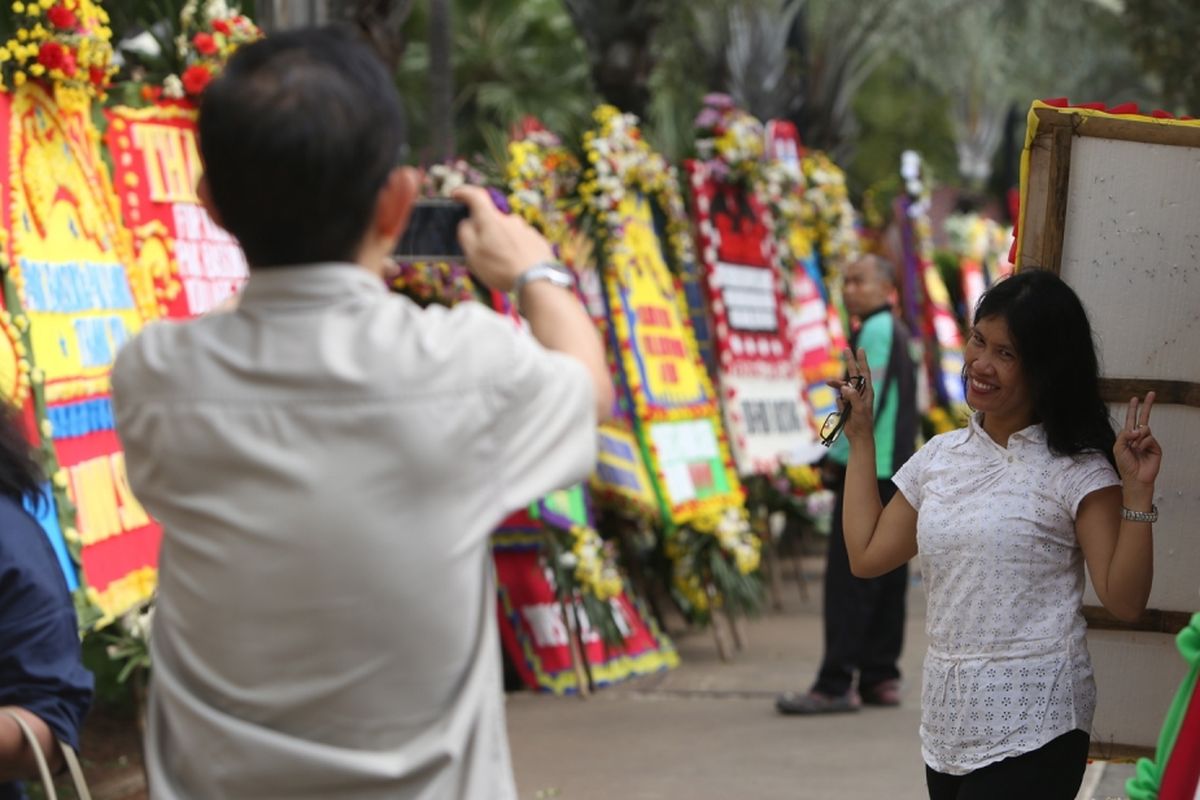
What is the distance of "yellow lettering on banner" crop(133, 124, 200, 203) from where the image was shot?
5824 millimetres

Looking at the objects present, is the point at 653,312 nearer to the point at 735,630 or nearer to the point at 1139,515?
the point at 735,630

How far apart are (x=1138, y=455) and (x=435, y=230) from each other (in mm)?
1318

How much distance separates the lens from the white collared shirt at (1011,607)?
3236mm

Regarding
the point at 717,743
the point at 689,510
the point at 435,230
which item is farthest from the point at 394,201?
the point at 689,510

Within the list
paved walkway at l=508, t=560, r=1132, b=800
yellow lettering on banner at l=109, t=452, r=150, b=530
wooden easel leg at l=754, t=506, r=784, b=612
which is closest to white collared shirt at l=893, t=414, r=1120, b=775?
paved walkway at l=508, t=560, r=1132, b=800

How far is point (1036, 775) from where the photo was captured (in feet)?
10.6

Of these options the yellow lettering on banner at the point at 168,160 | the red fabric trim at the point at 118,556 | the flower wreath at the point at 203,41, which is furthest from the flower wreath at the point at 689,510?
the red fabric trim at the point at 118,556

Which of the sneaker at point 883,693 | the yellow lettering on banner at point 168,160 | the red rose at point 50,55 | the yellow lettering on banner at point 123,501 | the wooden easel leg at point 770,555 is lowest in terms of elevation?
the wooden easel leg at point 770,555

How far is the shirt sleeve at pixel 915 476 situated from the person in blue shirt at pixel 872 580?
341cm

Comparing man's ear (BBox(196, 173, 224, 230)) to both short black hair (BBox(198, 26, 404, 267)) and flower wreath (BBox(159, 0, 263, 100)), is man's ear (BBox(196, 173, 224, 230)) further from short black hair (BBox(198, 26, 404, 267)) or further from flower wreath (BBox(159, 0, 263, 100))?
flower wreath (BBox(159, 0, 263, 100))

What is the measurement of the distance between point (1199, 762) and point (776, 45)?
518 inches

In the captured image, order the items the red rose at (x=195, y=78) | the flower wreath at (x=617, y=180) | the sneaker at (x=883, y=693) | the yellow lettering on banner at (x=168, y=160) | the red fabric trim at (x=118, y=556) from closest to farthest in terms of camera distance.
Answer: the red fabric trim at (x=118, y=556) < the yellow lettering on banner at (x=168, y=160) < the red rose at (x=195, y=78) < the sneaker at (x=883, y=693) < the flower wreath at (x=617, y=180)

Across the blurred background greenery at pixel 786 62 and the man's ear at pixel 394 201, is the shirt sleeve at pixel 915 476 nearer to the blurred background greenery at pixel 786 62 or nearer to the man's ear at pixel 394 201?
the man's ear at pixel 394 201

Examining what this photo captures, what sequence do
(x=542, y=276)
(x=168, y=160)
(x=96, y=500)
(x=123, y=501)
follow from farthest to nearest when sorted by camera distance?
(x=168, y=160) → (x=123, y=501) → (x=96, y=500) → (x=542, y=276)
